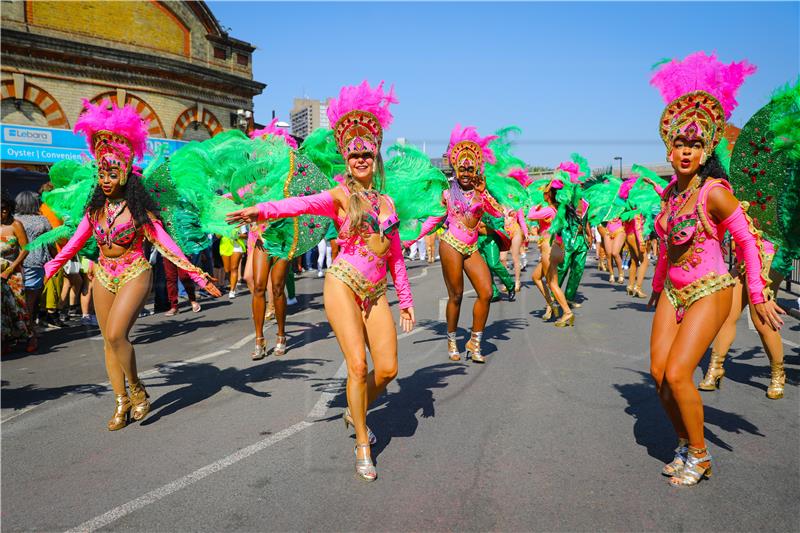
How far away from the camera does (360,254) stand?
426 centimetres

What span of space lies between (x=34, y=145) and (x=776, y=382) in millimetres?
16820

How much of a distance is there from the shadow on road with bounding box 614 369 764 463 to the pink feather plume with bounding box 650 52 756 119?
7.23 ft

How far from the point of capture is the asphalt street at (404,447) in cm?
344

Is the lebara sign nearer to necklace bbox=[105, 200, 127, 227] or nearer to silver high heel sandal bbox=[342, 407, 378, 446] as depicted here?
necklace bbox=[105, 200, 127, 227]

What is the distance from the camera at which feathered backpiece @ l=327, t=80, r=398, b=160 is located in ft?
14.5

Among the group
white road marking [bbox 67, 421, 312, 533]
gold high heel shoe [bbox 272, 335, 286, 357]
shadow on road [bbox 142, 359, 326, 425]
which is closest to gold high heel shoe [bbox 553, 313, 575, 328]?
shadow on road [bbox 142, 359, 326, 425]

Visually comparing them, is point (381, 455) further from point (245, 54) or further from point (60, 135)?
point (245, 54)

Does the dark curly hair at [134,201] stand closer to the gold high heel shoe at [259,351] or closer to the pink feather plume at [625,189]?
the gold high heel shoe at [259,351]

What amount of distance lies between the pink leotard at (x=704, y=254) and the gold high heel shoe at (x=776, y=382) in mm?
2271

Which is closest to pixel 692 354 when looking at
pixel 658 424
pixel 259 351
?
pixel 658 424

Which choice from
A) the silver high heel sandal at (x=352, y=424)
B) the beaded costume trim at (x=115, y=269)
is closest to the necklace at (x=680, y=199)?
the silver high heel sandal at (x=352, y=424)

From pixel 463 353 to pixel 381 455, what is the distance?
345cm

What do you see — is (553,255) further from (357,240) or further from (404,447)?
(357,240)

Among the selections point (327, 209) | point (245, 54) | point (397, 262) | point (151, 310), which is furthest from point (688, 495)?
point (245, 54)
